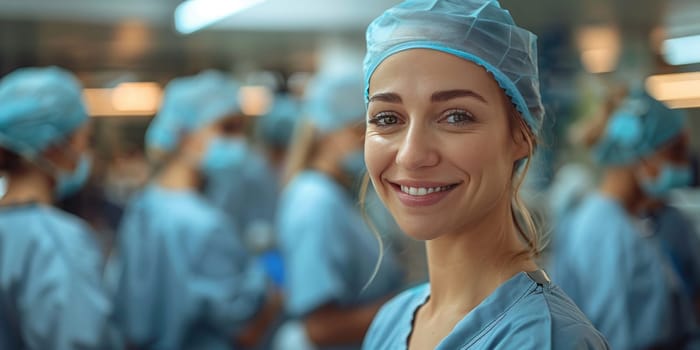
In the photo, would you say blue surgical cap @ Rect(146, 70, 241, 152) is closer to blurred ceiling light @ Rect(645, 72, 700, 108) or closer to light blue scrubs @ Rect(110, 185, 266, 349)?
light blue scrubs @ Rect(110, 185, 266, 349)

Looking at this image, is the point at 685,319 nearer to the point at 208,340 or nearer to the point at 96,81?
the point at 208,340

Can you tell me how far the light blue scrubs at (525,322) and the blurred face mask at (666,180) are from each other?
1.71 meters

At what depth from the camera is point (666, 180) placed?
2764 mm

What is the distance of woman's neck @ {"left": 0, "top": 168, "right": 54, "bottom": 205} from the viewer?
2297 millimetres

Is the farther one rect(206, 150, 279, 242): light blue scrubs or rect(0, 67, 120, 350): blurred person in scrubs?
rect(206, 150, 279, 242): light blue scrubs

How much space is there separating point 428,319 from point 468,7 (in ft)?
1.58

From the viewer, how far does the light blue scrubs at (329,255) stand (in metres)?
2.75

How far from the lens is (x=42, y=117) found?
7.75 feet

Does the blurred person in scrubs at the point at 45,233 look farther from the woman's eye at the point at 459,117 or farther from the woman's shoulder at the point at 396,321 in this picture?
the woman's eye at the point at 459,117

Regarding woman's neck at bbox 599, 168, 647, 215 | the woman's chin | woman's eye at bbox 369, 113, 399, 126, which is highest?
woman's eye at bbox 369, 113, 399, 126

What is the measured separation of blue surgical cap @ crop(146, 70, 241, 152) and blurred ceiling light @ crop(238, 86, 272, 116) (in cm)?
267

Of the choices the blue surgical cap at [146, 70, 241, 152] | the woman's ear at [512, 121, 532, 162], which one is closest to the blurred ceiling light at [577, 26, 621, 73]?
the blue surgical cap at [146, 70, 241, 152]

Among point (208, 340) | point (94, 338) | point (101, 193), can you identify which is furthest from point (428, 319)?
point (101, 193)

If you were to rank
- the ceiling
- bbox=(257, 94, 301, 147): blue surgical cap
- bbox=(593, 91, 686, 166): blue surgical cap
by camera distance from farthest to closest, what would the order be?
bbox=(257, 94, 301, 147): blue surgical cap, the ceiling, bbox=(593, 91, 686, 166): blue surgical cap
